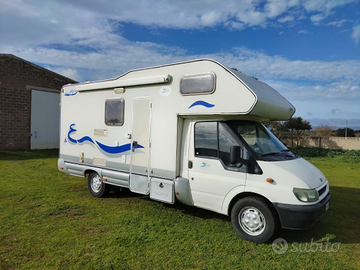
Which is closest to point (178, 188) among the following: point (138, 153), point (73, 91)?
point (138, 153)

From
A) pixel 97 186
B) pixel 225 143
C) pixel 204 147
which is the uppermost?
pixel 225 143

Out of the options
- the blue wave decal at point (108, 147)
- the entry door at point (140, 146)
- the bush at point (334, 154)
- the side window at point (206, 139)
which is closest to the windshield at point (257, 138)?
the side window at point (206, 139)

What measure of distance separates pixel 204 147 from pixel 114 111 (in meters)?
2.58

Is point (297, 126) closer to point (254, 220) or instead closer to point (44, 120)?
point (44, 120)

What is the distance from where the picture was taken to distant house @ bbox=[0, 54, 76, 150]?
14469 millimetres

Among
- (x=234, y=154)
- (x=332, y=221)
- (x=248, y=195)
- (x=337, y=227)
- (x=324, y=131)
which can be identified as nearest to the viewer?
(x=234, y=154)

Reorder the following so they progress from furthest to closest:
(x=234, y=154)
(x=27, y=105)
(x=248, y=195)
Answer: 1. (x=27, y=105)
2. (x=248, y=195)
3. (x=234, y=154)

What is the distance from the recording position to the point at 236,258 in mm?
3840

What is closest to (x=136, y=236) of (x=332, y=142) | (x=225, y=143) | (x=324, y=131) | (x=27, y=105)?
(x=225, y=143)

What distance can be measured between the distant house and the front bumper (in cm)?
1542

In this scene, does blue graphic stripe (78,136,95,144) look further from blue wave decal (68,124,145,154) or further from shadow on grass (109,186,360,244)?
shadow on grass (109,186,360,244)

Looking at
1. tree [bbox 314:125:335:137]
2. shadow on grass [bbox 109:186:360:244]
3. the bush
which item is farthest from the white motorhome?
tree [bbox 314:125:335:137]

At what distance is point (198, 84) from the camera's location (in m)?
4.92

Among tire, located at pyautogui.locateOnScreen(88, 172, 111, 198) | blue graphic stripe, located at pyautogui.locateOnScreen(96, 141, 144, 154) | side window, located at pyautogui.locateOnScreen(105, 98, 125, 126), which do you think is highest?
side window, located at pyautogui.locateOnScreen(105, 98, 125, 126)
